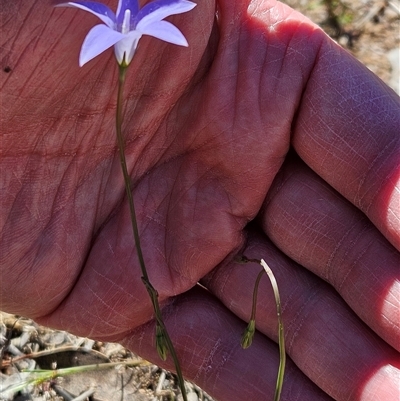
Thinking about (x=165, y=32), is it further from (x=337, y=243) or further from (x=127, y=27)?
(x=337, y=243)

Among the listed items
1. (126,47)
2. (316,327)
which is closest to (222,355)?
(316,327)

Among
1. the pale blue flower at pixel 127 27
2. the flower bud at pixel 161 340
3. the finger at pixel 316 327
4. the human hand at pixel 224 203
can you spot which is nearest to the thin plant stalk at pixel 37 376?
the human hand at pixel 224 203

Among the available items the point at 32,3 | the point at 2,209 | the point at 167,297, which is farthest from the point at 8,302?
the point at 32,3

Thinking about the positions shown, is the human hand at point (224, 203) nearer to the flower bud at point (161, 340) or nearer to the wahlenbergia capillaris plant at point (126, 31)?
the wahlenbergia capillaris plant at point (126, 31)

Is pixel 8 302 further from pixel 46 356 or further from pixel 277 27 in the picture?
pixel 277 27

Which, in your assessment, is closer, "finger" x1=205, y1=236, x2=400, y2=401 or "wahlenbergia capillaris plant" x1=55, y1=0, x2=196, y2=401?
"wahlenbergia capillaris plant" x1=55, y1=0, x2=196, y2=401

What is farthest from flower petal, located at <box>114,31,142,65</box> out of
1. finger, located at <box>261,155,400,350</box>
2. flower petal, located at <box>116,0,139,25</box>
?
finger, located at <box>261,155,400,350</box>

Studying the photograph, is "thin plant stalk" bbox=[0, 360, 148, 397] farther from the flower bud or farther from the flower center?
the flower center
